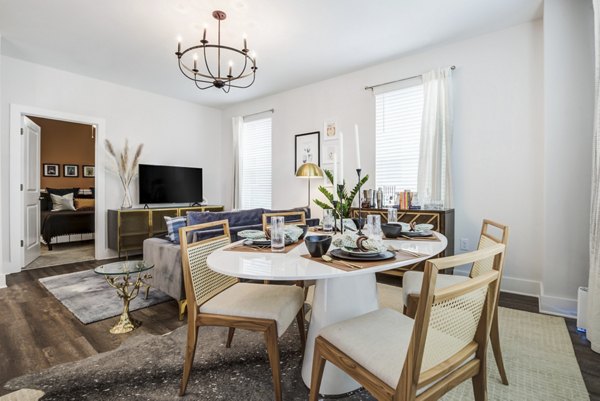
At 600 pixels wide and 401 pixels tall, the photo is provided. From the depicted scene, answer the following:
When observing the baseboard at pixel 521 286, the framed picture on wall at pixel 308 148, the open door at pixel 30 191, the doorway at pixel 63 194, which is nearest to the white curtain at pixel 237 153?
the framed picture on wall at pixel 308 148

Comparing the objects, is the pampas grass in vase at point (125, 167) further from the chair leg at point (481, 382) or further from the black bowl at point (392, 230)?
the chair leg at point (481, 382)

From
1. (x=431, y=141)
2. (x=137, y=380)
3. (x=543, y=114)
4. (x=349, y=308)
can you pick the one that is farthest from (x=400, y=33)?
(x=137, y=380)

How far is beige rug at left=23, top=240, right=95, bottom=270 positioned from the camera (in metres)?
4.16

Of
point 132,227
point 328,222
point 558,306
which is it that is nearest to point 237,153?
point 132,227

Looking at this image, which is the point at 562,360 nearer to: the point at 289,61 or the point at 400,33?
the point at 400,33

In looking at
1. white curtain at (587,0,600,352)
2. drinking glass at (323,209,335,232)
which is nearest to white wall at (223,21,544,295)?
white curtain at (587,0,600,352)

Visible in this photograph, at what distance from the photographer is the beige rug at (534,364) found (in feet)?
4.75

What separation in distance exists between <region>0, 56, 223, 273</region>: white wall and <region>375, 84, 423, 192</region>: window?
354 centimetres

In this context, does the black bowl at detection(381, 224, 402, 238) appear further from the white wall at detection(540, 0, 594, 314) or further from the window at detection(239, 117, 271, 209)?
the window at detection(239, 117, 271, 209)

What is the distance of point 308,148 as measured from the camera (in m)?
4.61

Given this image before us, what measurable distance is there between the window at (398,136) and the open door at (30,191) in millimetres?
4677

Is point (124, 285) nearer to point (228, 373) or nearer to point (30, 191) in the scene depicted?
point (228, 373)

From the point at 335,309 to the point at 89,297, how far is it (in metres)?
2.66

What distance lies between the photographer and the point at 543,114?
2.76 meters
